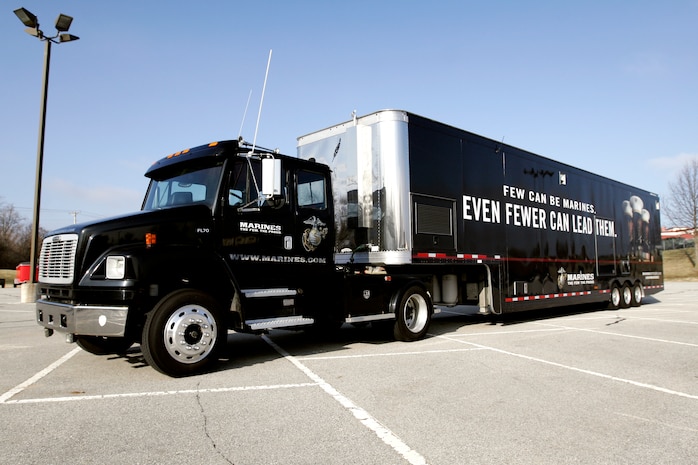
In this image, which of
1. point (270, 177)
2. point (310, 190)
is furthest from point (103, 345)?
point (310, 190)

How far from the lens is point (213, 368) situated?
625cm

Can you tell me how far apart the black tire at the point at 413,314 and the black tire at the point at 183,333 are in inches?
130

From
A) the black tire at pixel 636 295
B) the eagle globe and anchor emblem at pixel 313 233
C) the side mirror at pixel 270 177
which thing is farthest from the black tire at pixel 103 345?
the black tire at pixel 636 295

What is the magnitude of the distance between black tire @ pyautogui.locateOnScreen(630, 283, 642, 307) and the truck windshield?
1378cm

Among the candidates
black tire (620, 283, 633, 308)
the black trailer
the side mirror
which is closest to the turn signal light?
the side mirror

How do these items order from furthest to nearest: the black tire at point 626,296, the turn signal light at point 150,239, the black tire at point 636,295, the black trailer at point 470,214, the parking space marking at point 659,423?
the black tire at point 636,295 < the black tire at point 626,296 < the black trailer at point 470,214 < the turn signal light at point 150,239 < the parking space marking at point 659,423

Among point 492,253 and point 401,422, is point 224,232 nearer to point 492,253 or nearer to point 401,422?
point 401,422

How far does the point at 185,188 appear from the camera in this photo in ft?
22.0

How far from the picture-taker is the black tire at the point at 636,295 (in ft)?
50.6

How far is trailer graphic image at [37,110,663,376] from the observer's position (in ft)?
18.6

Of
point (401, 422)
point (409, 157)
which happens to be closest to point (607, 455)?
point (401, 422)

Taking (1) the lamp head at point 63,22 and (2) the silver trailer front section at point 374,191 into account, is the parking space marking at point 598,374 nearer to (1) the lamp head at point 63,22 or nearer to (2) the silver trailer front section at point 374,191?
(2) the silver trailer front section at point 374,191

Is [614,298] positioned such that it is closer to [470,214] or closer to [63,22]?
[470,214]

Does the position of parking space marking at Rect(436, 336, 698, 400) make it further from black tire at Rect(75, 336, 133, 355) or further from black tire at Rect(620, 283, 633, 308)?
black tire at Rect(620, 283, 633, 308)
